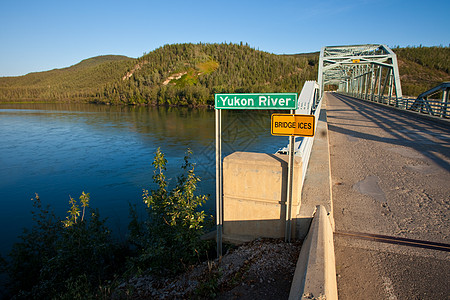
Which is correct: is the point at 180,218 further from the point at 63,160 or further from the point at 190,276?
the point at 63,160

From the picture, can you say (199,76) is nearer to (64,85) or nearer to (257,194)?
(64,85)

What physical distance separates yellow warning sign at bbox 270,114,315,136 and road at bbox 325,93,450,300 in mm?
1467

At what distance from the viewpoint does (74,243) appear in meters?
5.79

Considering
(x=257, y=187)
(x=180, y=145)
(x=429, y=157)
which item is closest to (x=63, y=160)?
(x=180, y=145)

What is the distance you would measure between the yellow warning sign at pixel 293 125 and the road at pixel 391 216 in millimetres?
1467

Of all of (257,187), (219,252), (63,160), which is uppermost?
(257,187)

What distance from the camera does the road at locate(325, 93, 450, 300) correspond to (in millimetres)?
2777

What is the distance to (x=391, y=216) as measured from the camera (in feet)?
14.0

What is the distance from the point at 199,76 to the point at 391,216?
401 ft

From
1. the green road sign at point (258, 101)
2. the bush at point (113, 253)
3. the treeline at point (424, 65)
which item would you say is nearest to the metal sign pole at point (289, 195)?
the green road sign at point (258, 101)

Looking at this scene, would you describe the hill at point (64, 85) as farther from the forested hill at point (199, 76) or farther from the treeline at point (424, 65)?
the treeline at point (424, 65)

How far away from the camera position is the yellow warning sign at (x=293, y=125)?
338 cm

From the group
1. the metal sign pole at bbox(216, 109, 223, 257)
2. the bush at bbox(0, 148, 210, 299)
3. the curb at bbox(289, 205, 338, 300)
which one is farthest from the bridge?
the bush at bbox(0, 148, 210, 299)

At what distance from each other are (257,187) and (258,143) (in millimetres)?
16717
